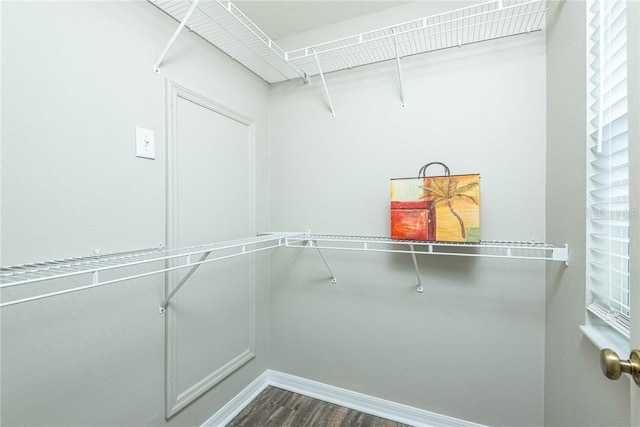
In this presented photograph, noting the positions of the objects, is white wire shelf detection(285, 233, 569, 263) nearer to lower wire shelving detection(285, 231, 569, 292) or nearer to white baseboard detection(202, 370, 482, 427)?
lower wire shelving detection(285, 231, 569, 292)

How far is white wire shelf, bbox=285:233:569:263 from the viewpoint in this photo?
1.19 meters

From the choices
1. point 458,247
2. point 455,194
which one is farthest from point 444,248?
point 455,194

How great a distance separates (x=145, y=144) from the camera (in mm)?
1198

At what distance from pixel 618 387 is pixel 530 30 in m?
1.46

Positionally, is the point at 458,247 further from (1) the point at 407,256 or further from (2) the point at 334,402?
(2) the point at 334,402

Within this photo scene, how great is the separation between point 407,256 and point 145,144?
1417mm

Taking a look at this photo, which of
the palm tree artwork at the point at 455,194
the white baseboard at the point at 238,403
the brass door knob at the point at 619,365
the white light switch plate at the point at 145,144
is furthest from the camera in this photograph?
the white baseboard at the point at 238,403

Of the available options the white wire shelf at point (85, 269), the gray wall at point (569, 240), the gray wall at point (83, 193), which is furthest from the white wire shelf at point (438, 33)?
the white wire shelf at point (85, 269)

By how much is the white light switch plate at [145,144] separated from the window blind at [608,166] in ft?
5.19

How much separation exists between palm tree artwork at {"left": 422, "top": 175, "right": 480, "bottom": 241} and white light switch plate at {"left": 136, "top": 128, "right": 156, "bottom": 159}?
1.27 m

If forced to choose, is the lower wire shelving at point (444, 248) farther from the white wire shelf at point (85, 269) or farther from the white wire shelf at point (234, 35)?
the white wire shelf at point (234, 35)

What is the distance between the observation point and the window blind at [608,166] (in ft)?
2.40

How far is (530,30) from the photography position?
4.36ft

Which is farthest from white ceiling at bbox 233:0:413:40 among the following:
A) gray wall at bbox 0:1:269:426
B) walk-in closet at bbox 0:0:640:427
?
gray wall at bbox 0:1:269:426
